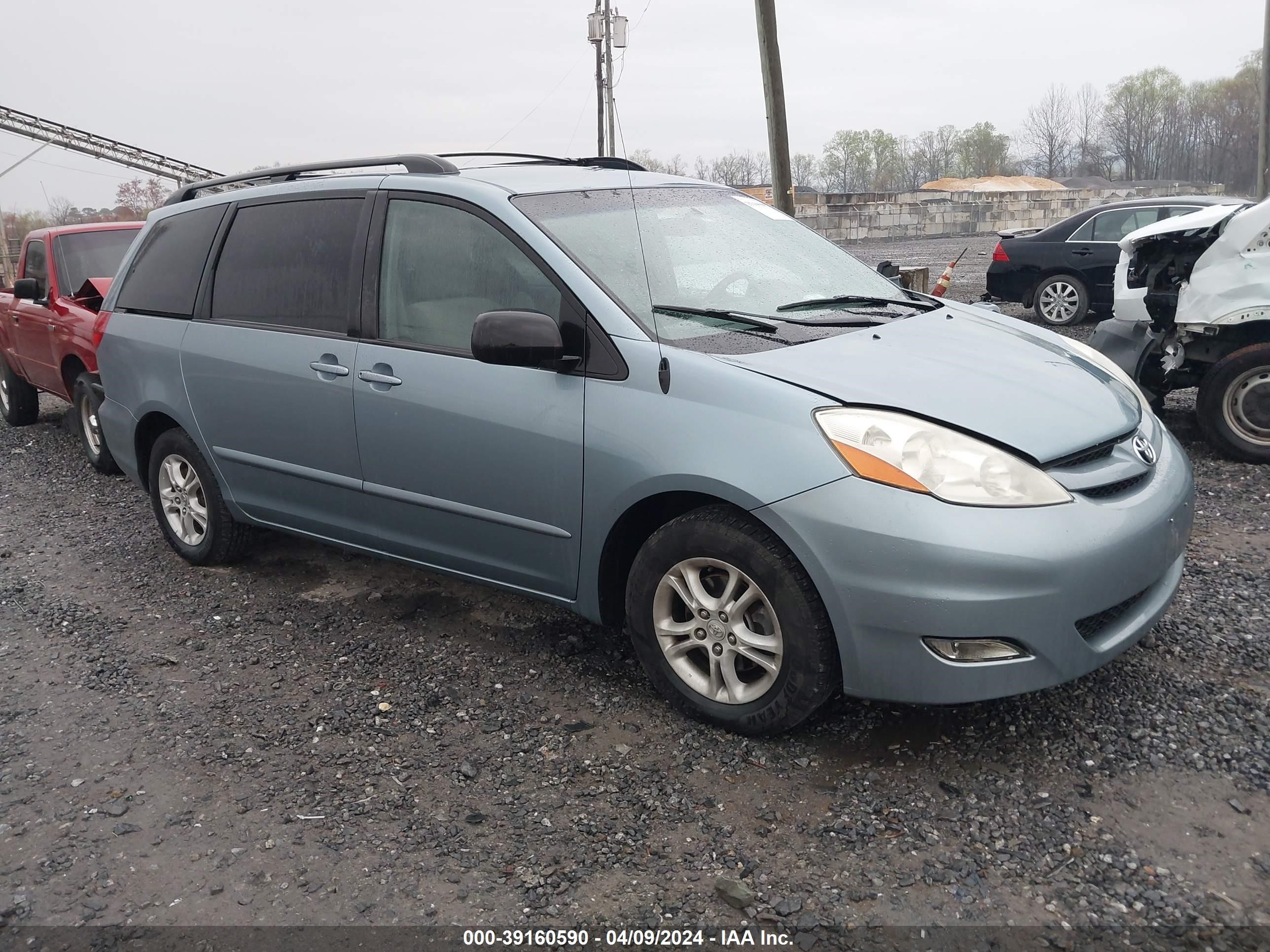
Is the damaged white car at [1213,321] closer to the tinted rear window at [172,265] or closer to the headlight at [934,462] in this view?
the headlight at [934,462]

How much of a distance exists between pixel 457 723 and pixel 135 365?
9.38 ft

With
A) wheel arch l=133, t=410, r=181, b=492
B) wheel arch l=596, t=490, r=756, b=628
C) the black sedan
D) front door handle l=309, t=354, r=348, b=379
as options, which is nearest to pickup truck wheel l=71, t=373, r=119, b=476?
wheel arch l=133, t=410, r=181, b=492

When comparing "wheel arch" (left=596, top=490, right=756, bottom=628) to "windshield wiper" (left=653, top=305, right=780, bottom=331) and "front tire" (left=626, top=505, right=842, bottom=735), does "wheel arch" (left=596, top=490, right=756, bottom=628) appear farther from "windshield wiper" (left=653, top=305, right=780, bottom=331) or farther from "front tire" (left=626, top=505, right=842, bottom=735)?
"windshield wiper" (left=653, top=305, right=780, bottom=331)

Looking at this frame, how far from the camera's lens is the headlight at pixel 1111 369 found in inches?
146

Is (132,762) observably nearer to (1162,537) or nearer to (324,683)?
(324,683)

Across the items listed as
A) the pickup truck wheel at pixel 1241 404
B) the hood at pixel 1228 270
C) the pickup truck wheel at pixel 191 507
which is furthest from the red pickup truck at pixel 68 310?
the pickup truck wheel at pixel 1241 404

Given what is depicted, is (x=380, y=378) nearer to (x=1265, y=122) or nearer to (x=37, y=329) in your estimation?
(x=37, y=329)

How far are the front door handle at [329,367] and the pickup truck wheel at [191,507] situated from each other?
1079 mm

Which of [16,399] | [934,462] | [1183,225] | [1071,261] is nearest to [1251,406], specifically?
[1183,225]

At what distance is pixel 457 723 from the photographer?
3488 mm

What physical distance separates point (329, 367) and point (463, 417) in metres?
0.80

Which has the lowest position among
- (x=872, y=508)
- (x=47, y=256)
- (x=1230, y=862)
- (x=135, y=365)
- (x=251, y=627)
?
(x=1230, y=862)

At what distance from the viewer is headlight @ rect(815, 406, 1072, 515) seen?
2.80 meters

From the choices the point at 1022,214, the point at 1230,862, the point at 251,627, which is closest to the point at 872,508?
the point at 1230,862
